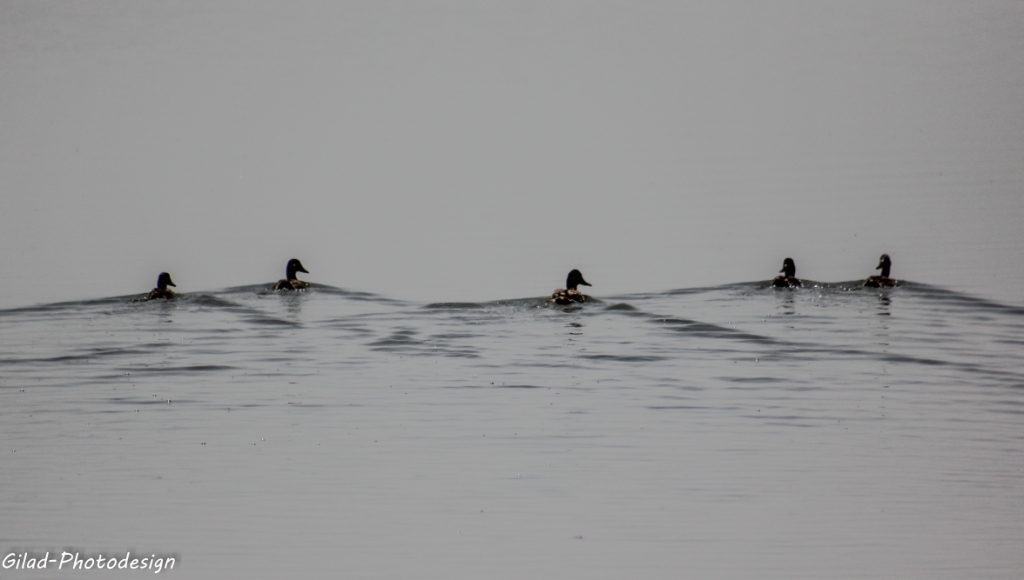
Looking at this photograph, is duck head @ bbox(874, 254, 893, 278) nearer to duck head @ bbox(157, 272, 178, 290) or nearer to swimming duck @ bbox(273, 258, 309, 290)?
swimming duck @ bbox(273, 258, 309, 290)

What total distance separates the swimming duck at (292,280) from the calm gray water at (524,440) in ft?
5.96

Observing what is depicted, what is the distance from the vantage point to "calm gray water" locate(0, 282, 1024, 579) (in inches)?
334

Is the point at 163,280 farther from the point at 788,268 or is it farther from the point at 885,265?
the point at 885,265

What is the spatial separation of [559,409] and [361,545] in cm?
441

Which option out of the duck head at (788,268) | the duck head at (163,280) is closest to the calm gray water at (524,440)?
the duck head at (163,280)

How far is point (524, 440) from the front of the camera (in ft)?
37.0

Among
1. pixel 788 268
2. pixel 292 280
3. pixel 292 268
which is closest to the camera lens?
pixel 788 268

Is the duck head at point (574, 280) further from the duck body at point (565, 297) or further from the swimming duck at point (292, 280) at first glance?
the swimming duck at point (292, 280)

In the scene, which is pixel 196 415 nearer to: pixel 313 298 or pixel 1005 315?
pixel 313 298

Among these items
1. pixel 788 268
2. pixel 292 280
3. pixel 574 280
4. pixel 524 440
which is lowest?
pixel 524 440

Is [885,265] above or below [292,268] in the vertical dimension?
above

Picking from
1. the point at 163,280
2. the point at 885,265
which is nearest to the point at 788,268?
the point at 885,265

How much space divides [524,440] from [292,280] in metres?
11.1

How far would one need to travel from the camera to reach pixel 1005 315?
59.7 feet
